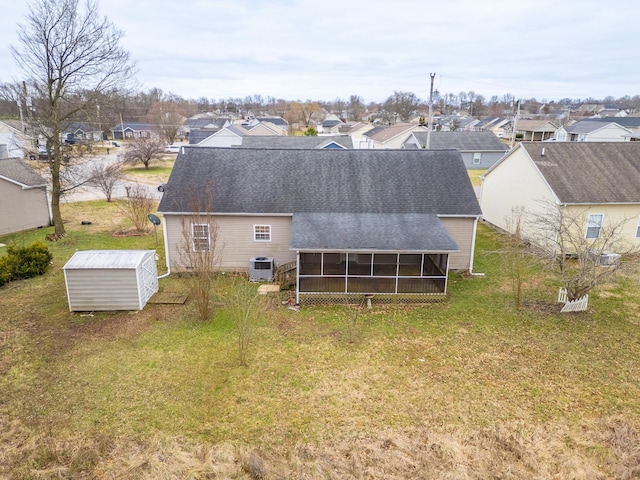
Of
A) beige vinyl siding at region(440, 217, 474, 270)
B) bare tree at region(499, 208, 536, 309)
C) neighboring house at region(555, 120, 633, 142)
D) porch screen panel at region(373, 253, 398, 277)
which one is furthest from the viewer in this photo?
neighboring house at region(555, 120, 633, 142)

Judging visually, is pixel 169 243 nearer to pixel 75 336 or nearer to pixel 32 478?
pixel 75 336

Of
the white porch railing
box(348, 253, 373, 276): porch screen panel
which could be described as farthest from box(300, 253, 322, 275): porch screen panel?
the white porch railing

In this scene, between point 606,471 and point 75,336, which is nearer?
point 606,471

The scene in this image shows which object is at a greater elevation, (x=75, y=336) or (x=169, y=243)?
(x=169, y=243)

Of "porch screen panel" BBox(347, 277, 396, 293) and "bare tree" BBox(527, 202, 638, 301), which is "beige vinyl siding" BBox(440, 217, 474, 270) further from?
"porch screen panel" BBox(347, 277, 396, 293)

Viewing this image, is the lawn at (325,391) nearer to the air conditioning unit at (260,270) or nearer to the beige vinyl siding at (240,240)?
the air conditioning unit at (260,270)

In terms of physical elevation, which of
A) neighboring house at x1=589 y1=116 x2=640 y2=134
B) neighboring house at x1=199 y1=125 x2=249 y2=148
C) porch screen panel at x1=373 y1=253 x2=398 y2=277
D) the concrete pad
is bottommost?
the concrete pad

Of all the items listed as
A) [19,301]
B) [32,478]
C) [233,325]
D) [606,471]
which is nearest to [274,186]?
[233,325]
